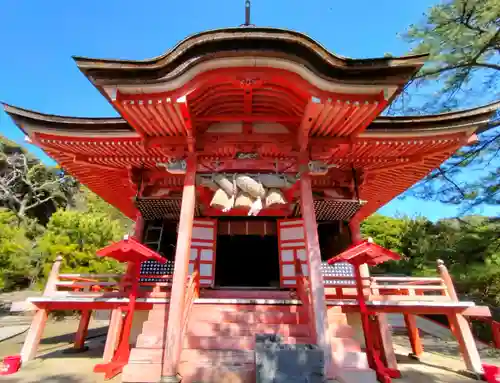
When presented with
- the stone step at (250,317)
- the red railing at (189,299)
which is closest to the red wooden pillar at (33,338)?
the red railing at (189,299)

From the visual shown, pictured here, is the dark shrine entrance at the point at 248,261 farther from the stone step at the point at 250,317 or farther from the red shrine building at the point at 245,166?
the stone step at the point at 250,317

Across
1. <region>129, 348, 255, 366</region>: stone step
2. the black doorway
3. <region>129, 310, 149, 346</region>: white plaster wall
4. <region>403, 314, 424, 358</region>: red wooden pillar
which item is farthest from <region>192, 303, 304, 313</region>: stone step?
the black doorway

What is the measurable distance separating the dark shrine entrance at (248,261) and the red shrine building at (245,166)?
3.89 metres

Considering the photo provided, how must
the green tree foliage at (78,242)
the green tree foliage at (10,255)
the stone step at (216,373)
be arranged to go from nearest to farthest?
the stone step at (216,373) → the green tree foliage at (10,255) → the green tree foliage at (78,242)

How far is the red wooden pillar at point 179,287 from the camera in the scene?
462 centimetres

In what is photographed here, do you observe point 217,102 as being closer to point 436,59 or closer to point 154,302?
point 154,302

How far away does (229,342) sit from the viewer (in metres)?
5.23

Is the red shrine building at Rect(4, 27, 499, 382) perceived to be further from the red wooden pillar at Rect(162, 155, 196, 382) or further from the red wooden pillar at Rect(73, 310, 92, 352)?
the red wooden pillar at Rect(73, 310, 92, 352)

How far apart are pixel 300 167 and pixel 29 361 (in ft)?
25.0

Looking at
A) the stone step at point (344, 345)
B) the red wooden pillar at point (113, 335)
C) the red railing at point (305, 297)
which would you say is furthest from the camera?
the red wooden pillar at point (113, 335)

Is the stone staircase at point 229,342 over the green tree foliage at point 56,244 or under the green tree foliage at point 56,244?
under

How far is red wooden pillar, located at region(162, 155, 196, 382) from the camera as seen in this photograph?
462 cm

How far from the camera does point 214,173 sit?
612 centimetres

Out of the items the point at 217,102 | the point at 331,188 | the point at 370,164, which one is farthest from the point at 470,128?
the point at 217,102
